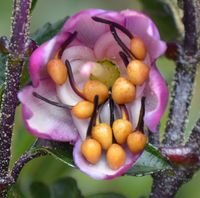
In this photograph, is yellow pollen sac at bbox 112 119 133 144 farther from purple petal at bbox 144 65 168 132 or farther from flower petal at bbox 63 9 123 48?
flower petal at bbox 63 9 123 48

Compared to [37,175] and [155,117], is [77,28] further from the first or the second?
[37,175]

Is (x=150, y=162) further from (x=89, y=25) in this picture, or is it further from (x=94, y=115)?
(x=89, y=25)

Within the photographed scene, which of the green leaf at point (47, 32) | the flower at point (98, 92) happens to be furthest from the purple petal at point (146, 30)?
the green leaf at point (47, 32)

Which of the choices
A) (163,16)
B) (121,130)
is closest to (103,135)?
(121,130)

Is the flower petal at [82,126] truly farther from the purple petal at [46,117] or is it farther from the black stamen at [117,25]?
the black stamen at [117,25]

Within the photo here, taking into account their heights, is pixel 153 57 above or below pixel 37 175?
above

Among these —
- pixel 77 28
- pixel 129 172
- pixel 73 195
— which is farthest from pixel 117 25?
pixel 73 195

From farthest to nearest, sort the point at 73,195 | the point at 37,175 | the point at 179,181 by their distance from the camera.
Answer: the point at 37,175 → the point at 73,195 → the point at 179,181
